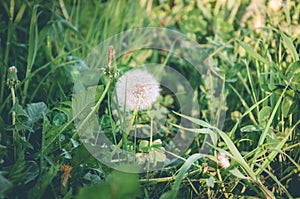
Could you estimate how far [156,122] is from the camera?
1270 millimetres

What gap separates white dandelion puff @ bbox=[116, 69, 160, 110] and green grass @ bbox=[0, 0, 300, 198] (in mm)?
51

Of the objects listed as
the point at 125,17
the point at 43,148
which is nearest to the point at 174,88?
the point at 125,17

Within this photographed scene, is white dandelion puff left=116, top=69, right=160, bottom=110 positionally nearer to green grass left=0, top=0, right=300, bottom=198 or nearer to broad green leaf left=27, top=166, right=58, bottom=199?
green grass left=0, top=0, right=300, bottom=198

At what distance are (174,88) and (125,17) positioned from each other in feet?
1.48

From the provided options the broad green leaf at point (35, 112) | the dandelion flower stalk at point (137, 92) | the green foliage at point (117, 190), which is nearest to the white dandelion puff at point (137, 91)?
the dandelion flower stalk at point (137, 92)

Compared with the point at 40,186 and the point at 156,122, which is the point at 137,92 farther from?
the point at 40,186

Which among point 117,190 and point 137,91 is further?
point 137,91

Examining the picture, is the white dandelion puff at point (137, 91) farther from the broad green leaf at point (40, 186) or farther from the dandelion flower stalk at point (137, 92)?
the broad green leaf at point (40, 186)

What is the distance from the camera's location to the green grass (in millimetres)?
905

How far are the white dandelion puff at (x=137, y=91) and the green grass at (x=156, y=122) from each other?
5 cm

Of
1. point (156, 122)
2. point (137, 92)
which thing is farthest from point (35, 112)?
point (156, 122)

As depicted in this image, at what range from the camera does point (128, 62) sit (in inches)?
63.6

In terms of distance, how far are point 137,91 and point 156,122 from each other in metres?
0.24

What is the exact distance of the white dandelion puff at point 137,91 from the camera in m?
1.04
